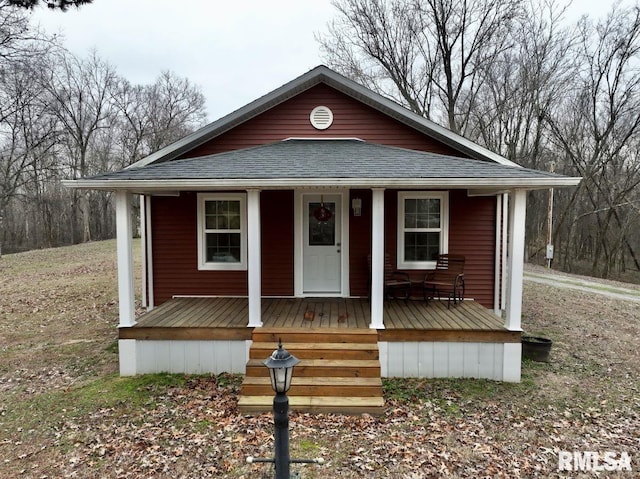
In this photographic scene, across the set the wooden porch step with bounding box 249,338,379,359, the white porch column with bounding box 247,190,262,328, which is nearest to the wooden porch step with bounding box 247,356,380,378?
the wooden porch step with bounding box 249,338,379,359

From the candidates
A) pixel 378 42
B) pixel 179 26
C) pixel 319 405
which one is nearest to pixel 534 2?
pixel 378 42

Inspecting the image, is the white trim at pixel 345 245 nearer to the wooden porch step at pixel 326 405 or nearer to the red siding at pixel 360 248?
the red siding at pixel 360 248

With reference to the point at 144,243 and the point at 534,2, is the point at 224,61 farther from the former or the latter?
the point at 144,243

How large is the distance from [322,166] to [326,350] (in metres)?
2.60

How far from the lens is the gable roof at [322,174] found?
16.7ft

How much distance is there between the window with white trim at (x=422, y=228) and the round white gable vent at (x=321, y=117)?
1.96 metres

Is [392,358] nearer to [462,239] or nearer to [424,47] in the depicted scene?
[462,239]

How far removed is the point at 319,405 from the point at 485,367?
243 centimetres

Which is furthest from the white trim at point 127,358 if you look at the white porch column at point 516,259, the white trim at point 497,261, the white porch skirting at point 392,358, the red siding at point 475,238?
the white trim at point 497,261

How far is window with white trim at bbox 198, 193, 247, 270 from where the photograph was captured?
24.0 feet

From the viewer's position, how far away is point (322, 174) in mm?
5227

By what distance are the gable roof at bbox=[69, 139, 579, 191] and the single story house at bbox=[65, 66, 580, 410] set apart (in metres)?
0.06

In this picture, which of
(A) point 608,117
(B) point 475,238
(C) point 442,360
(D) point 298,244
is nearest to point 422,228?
(B) point 475,238

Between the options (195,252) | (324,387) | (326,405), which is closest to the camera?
(326,405)
